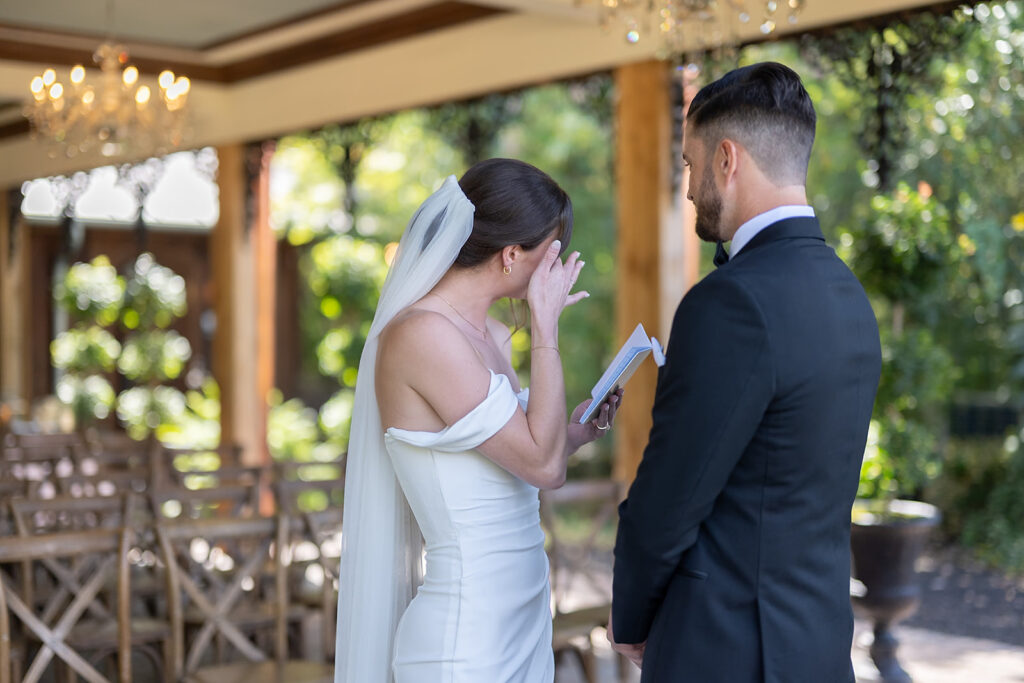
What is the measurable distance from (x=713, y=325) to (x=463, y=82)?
586 centimetres

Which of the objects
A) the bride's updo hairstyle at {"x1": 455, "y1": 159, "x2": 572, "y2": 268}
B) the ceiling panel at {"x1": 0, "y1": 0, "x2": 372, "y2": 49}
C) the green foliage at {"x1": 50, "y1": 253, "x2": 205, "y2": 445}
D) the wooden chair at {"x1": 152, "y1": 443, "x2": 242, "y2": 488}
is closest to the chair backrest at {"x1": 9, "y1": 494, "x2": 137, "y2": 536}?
the wooden chair at {"x1": 152, "y1": 443, "x2": 242, "y2": 488}

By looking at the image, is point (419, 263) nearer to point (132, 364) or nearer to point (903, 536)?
point (903, 536)

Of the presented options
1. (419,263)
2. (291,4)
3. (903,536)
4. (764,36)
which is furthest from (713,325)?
(291,4)

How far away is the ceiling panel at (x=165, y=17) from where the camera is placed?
24.6ft

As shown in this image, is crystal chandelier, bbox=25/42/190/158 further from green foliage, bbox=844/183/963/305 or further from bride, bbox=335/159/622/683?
bride, bbox=335/159/622/683

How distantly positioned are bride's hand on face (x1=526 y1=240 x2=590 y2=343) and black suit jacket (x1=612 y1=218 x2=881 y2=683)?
36 cm

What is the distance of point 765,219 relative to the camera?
1.86 m

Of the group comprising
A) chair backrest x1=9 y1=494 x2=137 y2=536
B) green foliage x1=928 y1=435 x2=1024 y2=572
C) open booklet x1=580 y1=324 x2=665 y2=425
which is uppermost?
open booklet x1=580 y1=324 x2=665 y2=425

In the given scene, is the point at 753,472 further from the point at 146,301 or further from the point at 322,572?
the point at 146,301

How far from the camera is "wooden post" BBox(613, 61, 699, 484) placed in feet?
20.2

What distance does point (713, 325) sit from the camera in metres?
1.73

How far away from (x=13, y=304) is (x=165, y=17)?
7.00 m

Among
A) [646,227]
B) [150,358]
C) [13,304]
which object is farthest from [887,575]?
[13,304]

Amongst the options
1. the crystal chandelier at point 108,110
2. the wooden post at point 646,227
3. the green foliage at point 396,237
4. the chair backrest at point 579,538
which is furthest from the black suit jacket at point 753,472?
the green foliage at point 396,237
